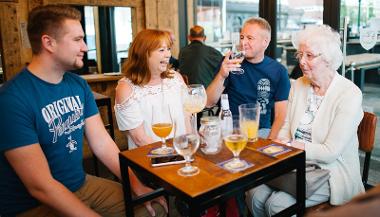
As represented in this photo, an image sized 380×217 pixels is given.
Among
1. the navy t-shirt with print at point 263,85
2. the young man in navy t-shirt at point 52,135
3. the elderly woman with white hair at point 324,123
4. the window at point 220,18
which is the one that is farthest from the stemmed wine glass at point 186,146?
the window at point 220,18

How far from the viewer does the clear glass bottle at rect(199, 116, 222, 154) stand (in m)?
1.50

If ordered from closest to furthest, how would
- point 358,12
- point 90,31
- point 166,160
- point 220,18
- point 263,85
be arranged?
point 166,160 → point 263,85 → point 358,12 → point 90,31 → point 220,18

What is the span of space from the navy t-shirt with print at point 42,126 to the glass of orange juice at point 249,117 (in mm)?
811

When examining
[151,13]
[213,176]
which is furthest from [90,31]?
[213,176]

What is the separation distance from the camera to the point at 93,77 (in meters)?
4.26

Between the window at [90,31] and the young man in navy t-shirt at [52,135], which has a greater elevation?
the window at [90,31]

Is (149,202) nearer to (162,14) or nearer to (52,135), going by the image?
(52,135)

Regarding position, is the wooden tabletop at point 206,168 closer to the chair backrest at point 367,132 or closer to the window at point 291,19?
the chair backrest at point 367,132

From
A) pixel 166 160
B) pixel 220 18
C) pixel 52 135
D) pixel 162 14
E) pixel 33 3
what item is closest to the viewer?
pixel 166 160

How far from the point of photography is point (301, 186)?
1515 millimetres

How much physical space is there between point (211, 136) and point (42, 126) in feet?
2.45

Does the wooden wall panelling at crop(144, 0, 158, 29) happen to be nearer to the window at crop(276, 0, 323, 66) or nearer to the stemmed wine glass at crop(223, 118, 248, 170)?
the window at crop(276, 0, 323, 66)

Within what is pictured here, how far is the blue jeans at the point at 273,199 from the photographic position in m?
1.65

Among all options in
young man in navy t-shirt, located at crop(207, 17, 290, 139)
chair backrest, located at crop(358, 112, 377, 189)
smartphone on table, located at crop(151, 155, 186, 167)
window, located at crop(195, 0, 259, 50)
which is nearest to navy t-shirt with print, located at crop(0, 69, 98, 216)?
smartphone on table, located at crop(151, 155, 186, 167)
